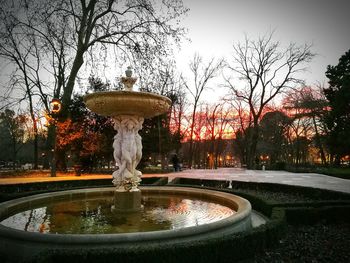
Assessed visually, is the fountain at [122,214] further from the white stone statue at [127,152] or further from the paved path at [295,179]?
the paved path at [295,179]

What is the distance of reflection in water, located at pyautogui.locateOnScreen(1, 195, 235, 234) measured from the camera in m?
6.65

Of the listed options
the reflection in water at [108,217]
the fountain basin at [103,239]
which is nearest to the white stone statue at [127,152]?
the reflection in water at [108,217]

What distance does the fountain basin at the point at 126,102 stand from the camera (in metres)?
7.70

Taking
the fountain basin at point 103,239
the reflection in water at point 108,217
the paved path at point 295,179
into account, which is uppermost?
the fountain basin at point 103,239

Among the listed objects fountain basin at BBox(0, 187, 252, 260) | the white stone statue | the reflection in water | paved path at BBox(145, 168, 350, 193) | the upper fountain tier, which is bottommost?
paved path at BBox(145, 168, 350, 193)

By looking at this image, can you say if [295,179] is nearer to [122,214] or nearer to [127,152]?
[127,152]

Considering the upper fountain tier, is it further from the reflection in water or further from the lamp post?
the lamp post

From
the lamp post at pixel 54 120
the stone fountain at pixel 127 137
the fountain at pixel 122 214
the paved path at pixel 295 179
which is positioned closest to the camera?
the fountain at pixel 122 214

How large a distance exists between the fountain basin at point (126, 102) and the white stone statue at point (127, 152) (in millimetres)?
296

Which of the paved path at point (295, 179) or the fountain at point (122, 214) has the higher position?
the fountain at point (122, 214)

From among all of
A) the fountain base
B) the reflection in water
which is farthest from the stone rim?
the fountain base

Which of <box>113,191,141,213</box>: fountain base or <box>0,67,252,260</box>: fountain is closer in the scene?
<box>0,67,252,260</box>: fountain

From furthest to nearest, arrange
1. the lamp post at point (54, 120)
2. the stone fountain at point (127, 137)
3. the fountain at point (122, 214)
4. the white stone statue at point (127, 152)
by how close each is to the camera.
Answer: the lamp post at point (54, 120) < the white stone statue at point (127, 152) < the stone fountain at point (127, 137) < the fountain at point (122, 214)

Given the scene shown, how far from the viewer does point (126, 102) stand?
309 inches
